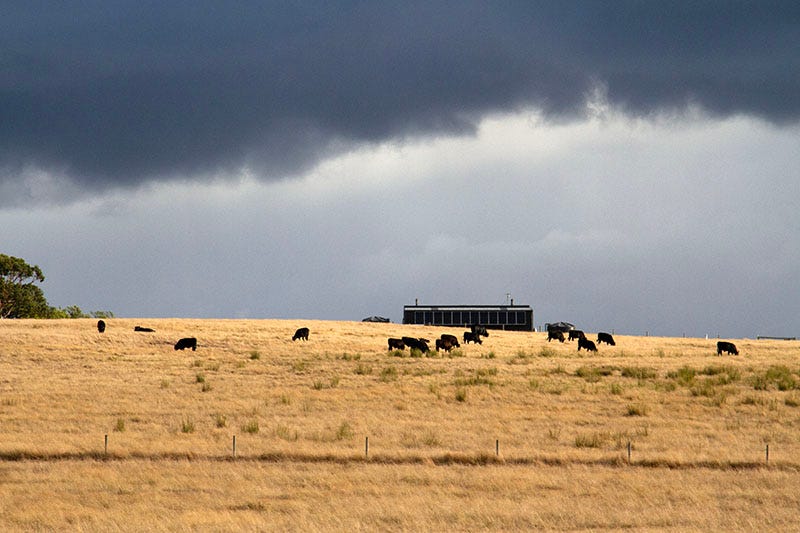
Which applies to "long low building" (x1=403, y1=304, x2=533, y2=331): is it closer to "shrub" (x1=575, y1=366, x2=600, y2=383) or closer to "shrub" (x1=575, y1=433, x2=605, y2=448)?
"shrub" (x1=575, y1=366, x2=600, y2=383)

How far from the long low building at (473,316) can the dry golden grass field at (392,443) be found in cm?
6482

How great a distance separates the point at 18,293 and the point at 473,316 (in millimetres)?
57030

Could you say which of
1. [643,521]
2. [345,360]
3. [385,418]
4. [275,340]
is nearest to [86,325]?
[275,340]

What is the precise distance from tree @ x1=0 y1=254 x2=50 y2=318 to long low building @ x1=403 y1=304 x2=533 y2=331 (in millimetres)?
46821

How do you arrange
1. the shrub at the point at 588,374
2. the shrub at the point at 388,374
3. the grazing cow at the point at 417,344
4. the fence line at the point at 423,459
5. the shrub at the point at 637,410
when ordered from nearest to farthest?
the fence line at the point at 423,459, the shrub at the point at 637,410, the shrub at the point at 388,374, the shrub at the point at 588,374, the grazing cow at the point at 417,344

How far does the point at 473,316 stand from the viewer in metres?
123

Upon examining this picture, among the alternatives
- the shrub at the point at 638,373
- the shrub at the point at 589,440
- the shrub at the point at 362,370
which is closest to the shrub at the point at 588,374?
the shrub at the point at 638,373

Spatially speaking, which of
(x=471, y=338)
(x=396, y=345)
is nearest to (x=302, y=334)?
(x=396, y=345)

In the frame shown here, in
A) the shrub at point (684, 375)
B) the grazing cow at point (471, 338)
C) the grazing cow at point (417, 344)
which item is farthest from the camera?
the grazing cow at point (471, 338)

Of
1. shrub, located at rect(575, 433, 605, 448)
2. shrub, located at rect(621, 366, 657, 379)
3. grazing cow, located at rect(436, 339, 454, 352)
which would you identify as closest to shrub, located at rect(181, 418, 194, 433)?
shrub, located at rect(575, 433, 605, 448)

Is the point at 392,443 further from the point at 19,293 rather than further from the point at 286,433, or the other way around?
the point at 19,293

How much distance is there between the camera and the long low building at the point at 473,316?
122500 mm

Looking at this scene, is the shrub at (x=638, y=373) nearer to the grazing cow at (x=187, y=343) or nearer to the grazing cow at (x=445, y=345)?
the grazing cow at (x=445, y=345)

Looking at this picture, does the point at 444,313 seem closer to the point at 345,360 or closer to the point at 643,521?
the point at 345,360
